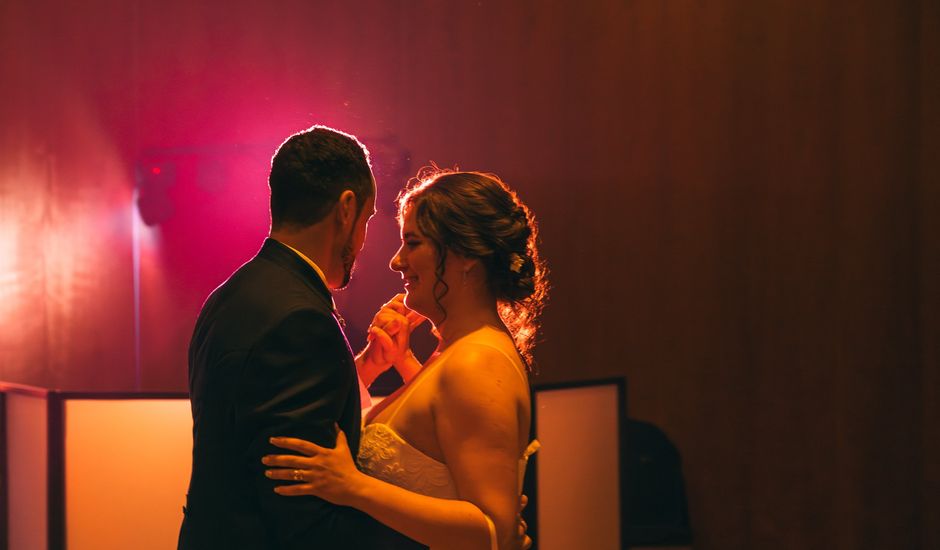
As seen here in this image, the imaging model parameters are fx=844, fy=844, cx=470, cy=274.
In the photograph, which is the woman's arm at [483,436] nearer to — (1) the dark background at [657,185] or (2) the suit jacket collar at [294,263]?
(2) the suit jacket collar at [294,263]

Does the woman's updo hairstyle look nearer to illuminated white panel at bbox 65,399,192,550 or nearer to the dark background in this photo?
illuminated white panel at bbox 65,399,192,550

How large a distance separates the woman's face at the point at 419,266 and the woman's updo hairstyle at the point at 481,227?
12 millimetres

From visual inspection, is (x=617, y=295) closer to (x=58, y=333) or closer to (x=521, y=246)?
(x=521, y=246)

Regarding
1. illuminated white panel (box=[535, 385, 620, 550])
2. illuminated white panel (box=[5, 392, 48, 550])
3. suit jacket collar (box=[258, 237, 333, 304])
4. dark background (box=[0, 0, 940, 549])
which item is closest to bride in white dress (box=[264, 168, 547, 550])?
suit jacket collar (box=[258, 237, 333, 304])

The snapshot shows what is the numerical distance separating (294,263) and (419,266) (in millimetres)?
333

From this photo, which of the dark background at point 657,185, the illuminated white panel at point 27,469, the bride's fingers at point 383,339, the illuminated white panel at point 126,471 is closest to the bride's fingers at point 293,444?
the bride's fingers at point 383,339

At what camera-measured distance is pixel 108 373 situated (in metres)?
4.18

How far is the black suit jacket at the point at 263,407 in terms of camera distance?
4.94ft

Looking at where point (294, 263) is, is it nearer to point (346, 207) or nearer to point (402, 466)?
point (346, 207)

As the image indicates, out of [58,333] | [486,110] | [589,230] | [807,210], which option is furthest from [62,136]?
[807,210]

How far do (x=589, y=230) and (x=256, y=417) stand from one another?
2510mm

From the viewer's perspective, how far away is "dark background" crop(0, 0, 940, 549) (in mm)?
3564

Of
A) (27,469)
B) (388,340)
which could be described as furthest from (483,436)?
(27,469)

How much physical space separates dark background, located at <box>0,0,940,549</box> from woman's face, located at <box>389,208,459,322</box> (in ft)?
6.33
